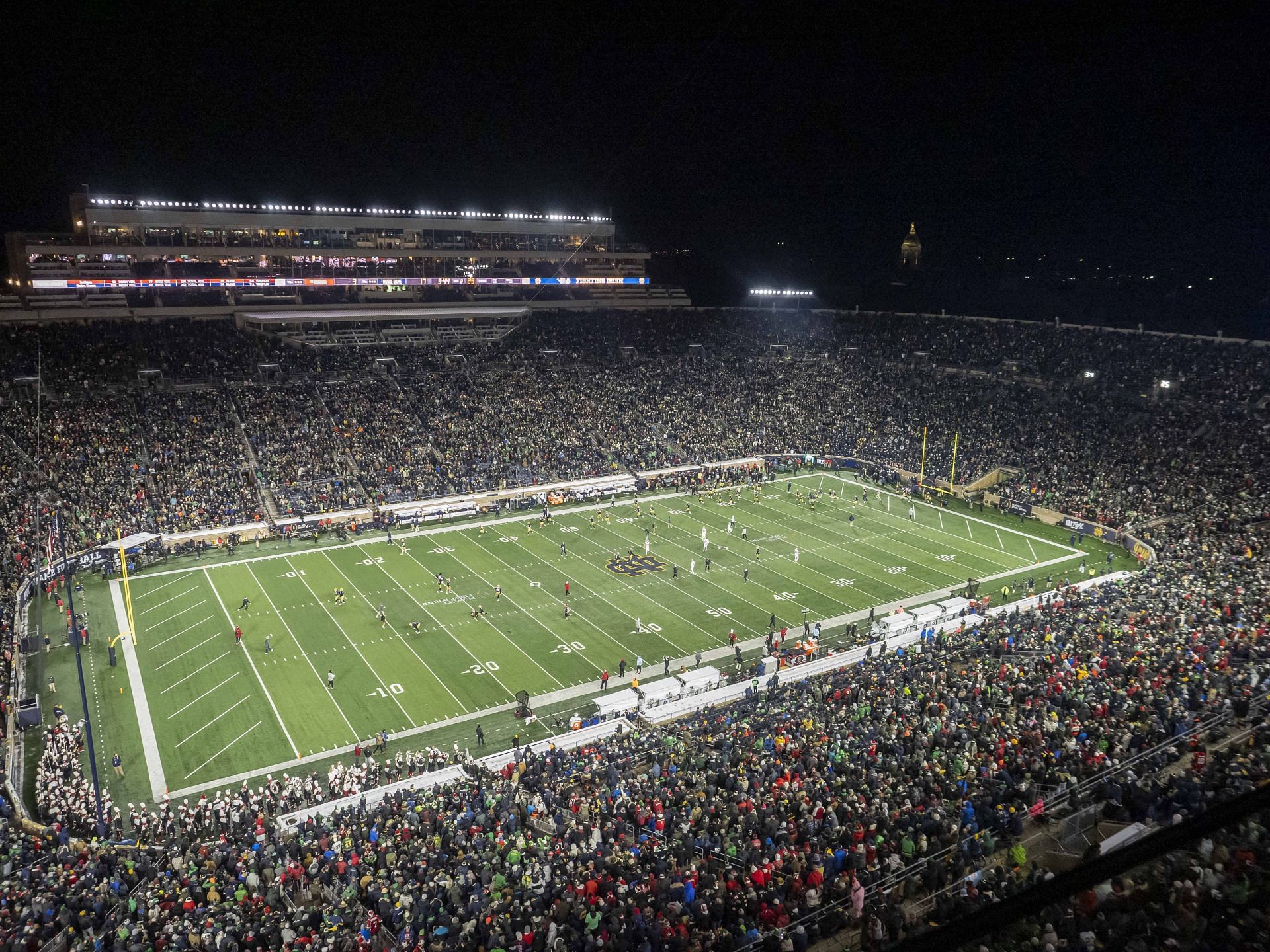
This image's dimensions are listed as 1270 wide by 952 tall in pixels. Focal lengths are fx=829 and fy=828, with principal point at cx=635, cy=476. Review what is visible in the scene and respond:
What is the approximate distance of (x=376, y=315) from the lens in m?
62.6

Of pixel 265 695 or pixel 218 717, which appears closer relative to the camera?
pixel 218 717

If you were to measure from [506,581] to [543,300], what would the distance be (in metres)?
43.2

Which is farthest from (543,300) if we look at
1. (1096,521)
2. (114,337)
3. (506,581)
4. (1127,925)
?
(1127,925)

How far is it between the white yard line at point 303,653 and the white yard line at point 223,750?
1.74 meters

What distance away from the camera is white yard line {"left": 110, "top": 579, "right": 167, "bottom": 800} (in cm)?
2188

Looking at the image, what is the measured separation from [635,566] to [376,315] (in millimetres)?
35396

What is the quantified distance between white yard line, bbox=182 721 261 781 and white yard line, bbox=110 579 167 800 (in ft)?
2.01

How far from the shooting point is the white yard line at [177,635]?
29.3 metres

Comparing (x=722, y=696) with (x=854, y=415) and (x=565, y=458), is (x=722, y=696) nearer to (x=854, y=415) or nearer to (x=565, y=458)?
(x=565, y=458)

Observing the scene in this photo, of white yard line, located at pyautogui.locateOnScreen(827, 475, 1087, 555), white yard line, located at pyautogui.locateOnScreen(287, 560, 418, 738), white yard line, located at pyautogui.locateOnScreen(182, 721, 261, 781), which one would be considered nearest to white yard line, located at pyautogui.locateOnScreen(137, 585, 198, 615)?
white yard line, located at pyautogui.locateOnScreen(287, 560, 418, 738)

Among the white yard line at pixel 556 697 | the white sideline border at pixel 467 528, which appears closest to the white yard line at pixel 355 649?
the white yard line at pixel 556 697

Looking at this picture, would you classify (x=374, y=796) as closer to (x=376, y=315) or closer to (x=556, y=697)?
(x=556, y=697)

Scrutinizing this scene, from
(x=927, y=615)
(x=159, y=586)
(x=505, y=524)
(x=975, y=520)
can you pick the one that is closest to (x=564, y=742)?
(x=927, y=615)

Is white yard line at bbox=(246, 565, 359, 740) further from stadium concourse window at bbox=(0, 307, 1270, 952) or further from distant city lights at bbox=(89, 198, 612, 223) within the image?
distant city lights at bbox=(89, 198, 612, 223)
